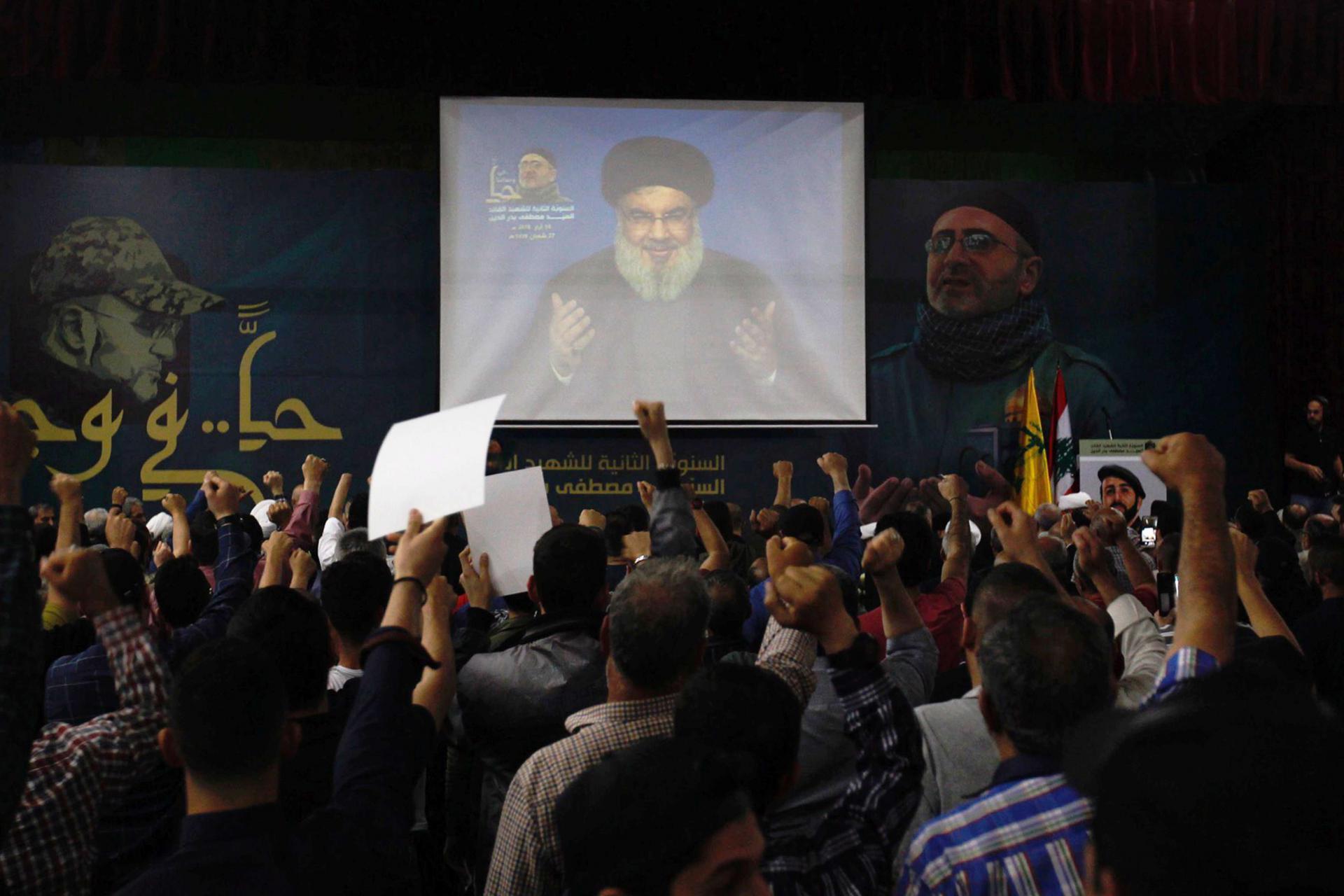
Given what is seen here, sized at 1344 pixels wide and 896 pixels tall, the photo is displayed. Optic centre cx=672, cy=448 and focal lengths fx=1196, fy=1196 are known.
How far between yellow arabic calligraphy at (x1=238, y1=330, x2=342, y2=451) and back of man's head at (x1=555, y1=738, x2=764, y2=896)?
26.3 ft

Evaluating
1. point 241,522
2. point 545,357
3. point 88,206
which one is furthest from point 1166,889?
point 88,206

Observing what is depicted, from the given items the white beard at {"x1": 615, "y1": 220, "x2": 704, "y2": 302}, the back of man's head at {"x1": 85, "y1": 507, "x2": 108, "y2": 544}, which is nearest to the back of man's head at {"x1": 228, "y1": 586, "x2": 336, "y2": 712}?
the back of man's head at {"x1": 85, "y1": 507, "x2": 108, "y2": 544}

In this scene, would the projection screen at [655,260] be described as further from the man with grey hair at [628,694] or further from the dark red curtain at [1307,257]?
the man with grey hair at [628,694]

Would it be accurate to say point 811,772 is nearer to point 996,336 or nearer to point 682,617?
point 682,617

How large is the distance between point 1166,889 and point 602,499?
8.13 meters

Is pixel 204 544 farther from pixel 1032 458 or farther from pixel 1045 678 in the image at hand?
pixel 1032 458

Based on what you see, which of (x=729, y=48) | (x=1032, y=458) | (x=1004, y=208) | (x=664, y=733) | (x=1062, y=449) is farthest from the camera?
(x=1004, y=208)

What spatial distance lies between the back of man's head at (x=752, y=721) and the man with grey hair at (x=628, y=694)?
0.22m

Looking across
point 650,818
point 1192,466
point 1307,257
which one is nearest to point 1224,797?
point 650,818

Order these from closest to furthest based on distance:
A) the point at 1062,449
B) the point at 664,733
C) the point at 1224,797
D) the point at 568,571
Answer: the point at 1224,797
the point at 664,733
the point at 568,571
the point at 1062,449

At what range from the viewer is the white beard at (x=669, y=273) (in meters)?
8.23

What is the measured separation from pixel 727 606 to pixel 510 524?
43 cm

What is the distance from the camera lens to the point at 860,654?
4.12 feet

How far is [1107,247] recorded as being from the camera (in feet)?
30.1
